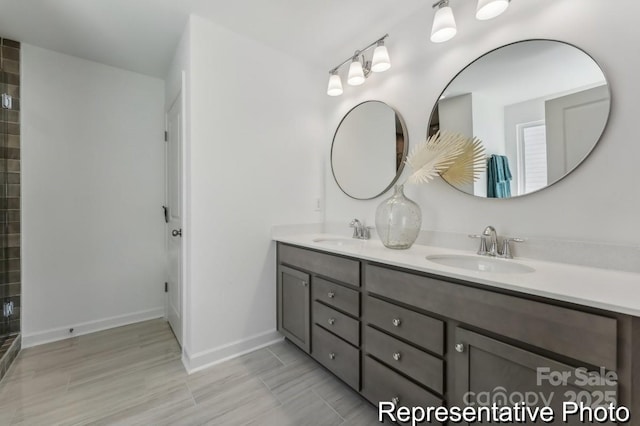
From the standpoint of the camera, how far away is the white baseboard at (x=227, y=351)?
6.01 ft

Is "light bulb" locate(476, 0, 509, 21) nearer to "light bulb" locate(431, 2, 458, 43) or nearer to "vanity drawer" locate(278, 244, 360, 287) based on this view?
"light bulb" locate(431, 2, 458, 43)

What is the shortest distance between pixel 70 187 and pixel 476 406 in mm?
3176

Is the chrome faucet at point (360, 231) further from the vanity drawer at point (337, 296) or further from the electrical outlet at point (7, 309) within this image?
the electrical outlet at point (7, 309)

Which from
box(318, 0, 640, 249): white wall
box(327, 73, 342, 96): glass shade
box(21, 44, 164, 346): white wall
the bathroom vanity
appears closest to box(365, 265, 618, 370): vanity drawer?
the bathroom vanity

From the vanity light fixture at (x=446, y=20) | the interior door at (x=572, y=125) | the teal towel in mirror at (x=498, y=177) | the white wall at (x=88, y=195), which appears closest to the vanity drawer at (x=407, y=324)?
the teal towel in mirror at (x=498, y=177)

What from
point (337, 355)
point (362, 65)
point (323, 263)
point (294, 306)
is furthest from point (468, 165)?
point (294, 306)

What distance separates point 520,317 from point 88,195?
10.3 ft

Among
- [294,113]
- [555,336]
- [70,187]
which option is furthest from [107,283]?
[555,336]

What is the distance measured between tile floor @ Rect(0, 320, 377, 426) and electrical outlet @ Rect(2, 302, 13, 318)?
316 millimetres

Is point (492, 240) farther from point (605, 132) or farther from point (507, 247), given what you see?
point (605, 132)

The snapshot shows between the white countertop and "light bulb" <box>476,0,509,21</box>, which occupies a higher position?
"light bulb" <box>476,0,509,21</box>

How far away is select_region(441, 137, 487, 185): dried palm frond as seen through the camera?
1.50 meters

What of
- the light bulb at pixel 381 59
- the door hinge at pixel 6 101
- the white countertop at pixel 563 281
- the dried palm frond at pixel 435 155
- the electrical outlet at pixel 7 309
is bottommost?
the electrical outlet at pixel 7 309

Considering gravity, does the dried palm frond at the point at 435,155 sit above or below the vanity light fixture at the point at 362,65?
below
